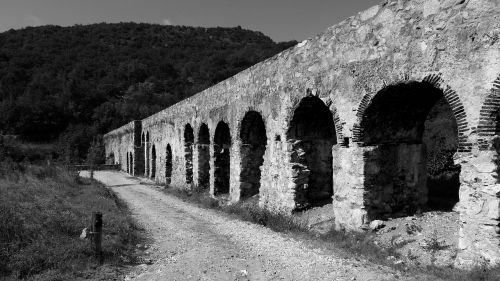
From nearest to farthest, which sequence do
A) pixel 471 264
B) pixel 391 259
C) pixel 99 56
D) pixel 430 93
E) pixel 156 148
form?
pixel 471 264, pixel 391 259, pixel 430 93, pixel 156 148, pixel 99 56

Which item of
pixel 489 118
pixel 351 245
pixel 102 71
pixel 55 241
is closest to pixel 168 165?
pixel 55 241

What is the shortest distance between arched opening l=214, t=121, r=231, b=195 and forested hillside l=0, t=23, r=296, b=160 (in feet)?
103

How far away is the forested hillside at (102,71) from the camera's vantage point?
169ft

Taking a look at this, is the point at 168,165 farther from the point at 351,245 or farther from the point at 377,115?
the point at 351,245

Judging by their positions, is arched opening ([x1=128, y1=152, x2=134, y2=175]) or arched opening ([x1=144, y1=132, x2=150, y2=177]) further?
arched opening ([x1=128, y1=152, x2=134, y2=175])

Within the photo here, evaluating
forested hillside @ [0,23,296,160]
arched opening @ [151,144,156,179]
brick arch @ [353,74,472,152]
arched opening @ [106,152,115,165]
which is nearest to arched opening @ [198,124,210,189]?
arched opening @ [151,144,156,179]

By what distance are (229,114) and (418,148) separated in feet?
21.9

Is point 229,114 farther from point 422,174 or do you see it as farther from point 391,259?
point 391,259

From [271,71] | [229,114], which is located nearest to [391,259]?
[271,71]

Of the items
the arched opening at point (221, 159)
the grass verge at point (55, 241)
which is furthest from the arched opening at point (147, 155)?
the grass verge at point (55, 241)

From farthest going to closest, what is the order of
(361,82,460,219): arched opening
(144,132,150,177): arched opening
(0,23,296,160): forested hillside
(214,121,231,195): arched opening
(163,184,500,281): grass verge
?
(0,23,296,160): forested hillside < (144,132,150,177): arched opening < (214,121,231,195): arched opening < (361,82,460,219): arched opening < (163,184,500,281): grass verge

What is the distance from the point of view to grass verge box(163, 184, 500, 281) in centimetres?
481

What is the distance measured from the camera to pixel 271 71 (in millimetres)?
10422

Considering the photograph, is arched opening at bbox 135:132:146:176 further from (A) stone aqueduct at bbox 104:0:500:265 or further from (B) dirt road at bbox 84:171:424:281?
(B) dirt road at bbox 84:171:424:281
